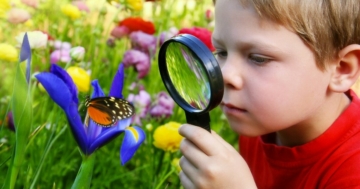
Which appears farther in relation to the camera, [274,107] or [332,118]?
[332,118]

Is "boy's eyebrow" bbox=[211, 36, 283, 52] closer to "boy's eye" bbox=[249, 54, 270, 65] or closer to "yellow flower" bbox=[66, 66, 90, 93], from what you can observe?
"boy's eye" bbox=[249, 54, 270, 65]

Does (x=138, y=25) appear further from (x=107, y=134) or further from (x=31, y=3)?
(x=107, y=134)

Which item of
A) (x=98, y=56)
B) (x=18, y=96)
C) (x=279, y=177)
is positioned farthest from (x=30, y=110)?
(x=98, y=56)

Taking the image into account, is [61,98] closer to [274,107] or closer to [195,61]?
[195,61]

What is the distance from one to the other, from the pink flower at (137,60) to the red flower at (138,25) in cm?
8

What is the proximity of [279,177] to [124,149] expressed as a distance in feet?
1.58

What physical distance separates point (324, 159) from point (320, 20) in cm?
30

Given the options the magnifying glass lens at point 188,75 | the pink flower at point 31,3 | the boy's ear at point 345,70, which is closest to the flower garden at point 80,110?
the pink flower at point 31,3

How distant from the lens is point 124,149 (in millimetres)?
962

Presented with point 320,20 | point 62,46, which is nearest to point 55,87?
point 320,20

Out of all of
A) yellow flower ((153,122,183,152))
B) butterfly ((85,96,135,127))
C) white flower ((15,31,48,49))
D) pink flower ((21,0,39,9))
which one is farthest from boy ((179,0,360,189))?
pink flower ((21,0,39,9))

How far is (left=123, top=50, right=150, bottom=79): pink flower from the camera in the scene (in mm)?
1813

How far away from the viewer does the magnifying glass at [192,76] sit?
0.88 meters

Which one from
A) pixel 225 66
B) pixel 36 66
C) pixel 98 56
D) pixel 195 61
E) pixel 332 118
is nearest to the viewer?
pixel 195 61
